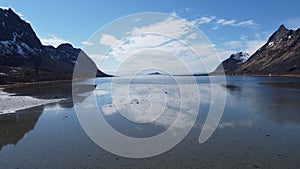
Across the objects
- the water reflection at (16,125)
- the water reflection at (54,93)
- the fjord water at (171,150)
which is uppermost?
the water reflection at (54,93)

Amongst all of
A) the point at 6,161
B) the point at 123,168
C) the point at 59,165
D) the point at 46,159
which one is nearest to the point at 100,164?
the point at 123,168

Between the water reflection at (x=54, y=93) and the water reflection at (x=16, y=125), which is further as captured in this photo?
the water reflection at (x=54, y=93)

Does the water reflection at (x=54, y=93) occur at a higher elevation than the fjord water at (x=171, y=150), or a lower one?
higher

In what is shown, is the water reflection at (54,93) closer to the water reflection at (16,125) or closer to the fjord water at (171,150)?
the water reflection at (16,125)

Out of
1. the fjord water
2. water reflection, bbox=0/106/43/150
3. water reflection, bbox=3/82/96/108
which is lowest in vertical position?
the fjord water

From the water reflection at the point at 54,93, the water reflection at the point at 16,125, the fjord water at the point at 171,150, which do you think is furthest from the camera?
the water reflection at the point at 54,93

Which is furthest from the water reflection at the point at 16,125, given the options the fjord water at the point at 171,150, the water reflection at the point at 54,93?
the water reflection at the point at 54,93

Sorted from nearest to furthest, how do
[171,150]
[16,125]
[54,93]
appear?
[171,150] → [16,125] → [54,93]

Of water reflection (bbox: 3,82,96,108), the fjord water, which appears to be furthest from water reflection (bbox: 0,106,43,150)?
water reflection (bbox: 3,82,96,108)

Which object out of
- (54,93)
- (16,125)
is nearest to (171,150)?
(16,125)

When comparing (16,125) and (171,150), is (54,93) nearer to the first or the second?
(16,125)

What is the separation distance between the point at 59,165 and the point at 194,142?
28.5 ft

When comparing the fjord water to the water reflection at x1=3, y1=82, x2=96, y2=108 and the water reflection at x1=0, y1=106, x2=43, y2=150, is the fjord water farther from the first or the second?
the water reflection at x1=3, y1=82, x2=96, y2=108

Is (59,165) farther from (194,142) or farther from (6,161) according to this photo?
(194,142)
